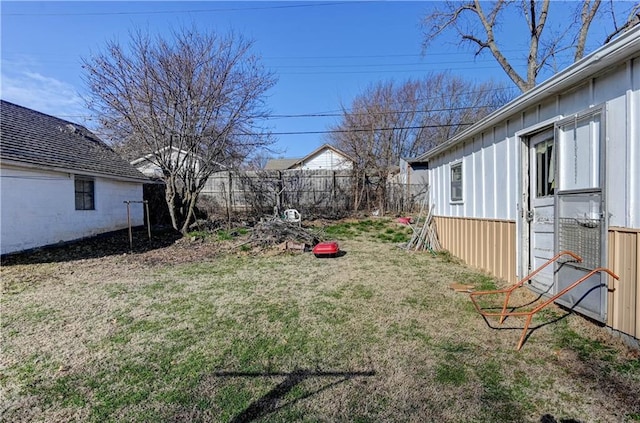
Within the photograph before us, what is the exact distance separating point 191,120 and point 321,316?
8093mm

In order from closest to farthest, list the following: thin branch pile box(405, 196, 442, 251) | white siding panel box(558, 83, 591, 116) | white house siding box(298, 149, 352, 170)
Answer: white siding panel box(558, 83, 591, 116)
thin branch pile box(405, 196, 442, 251)
white house siding box(298, 149, 352, 170)

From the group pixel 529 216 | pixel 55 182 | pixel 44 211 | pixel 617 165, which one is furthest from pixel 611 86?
pixel 55 182

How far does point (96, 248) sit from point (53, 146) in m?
3.71

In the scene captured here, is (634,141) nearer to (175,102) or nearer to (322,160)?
(175,102)

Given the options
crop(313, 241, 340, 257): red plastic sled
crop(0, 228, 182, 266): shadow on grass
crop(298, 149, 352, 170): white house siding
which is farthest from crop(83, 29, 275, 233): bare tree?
crop(298, 149, 352, 170): white house siding

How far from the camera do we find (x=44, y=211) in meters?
8.70

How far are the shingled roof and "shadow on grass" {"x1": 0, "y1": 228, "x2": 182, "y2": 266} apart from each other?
2.11m

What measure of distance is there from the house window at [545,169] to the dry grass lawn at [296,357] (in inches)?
58.9

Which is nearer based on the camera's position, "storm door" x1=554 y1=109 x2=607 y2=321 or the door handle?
"storm door" x1=554 y1=109 x2=607 y2=321

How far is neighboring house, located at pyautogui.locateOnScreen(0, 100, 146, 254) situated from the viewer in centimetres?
790

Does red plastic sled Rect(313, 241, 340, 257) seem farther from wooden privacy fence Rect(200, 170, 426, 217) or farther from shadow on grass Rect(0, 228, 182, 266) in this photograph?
wooden privacy fence Rect(200, 170, 426, 217)

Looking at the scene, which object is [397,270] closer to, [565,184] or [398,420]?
[565,184]

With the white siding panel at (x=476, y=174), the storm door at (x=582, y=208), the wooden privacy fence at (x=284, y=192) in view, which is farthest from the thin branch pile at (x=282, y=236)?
the storm door at (x=582, y=208)

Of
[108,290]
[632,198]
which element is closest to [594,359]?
[632,198]
